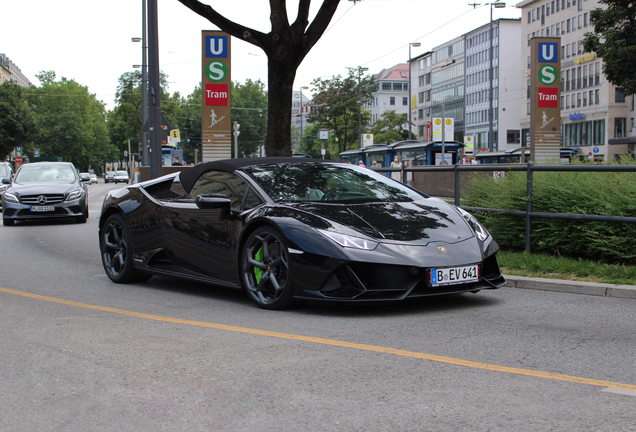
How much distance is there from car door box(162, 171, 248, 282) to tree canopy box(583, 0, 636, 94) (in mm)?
25369

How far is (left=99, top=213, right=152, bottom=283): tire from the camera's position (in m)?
7.68

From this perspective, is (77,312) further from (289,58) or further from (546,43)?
(546,43)

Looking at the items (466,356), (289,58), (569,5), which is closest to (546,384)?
(466,356)

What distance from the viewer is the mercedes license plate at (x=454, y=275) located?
551cm

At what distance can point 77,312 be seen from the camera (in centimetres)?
610

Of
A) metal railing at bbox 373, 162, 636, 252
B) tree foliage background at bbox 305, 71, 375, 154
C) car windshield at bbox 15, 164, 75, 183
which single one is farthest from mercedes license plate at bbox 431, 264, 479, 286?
tree foliage background at bbox 305, 71, 375, 154

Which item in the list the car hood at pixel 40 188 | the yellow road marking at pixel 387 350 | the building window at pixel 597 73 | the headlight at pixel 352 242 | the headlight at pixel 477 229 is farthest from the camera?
the building window at pixel 597 73

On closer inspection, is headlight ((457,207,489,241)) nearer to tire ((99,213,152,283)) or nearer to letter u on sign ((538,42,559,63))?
tire ((99,213,152,283))

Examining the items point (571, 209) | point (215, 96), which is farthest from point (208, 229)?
point (215, 96)

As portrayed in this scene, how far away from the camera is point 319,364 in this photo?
421 cm

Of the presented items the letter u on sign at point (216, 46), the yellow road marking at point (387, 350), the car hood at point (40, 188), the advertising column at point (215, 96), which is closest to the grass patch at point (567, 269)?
the yellow road marking at point (387, 350)

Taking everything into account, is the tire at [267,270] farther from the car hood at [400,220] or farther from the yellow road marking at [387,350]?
the yellow road marking at [387,350]

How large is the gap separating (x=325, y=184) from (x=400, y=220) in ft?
3.09

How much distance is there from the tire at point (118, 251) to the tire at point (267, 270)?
79.6 inches
